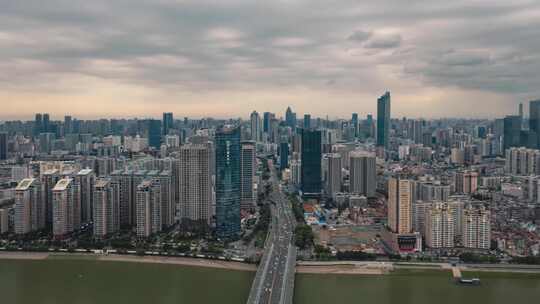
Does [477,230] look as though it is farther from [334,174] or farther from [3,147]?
[3,147]

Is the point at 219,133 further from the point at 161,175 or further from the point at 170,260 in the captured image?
the point at 170,260

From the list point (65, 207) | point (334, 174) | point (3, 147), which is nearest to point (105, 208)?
point (65, 207)

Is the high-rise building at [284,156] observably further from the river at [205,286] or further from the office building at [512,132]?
the river at [205,286]

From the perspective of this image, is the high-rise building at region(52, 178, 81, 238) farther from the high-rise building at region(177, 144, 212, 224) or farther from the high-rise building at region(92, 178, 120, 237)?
the high-rise building at region(177, 144, 212, 224)

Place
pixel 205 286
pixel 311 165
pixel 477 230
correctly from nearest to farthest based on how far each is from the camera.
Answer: pixel 205 286
pixel 477 230
pixel 311 165

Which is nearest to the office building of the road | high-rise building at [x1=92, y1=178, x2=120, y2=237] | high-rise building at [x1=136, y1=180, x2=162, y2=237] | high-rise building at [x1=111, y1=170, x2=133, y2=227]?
the road

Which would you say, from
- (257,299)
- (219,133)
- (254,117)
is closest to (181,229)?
(219,133)

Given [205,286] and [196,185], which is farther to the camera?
→ [196,185]
